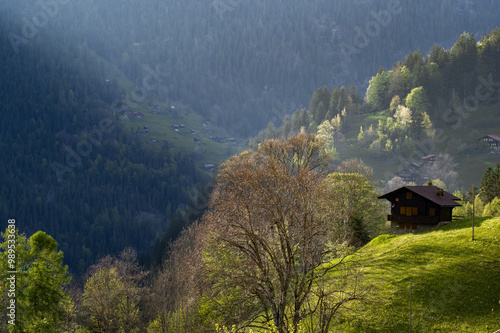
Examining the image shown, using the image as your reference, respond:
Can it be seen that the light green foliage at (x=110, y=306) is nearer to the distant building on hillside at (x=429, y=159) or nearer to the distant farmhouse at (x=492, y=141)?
the distant building on hillside at (x=429, y=159)

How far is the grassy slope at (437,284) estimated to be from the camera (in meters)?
32.5

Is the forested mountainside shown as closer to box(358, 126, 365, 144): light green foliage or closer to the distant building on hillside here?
box(358, 126, 365, 144): light green foliage

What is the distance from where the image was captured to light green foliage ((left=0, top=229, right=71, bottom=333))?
4297 centimetres

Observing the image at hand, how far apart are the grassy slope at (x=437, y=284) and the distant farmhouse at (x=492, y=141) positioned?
5176 inches

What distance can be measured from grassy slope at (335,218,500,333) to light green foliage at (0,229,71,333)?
31314 millimetres

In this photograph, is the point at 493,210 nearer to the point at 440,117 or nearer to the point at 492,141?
the point at 492,141

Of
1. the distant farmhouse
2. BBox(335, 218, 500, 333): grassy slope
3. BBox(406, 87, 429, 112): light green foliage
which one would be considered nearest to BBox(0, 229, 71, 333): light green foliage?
Answer: BBox(335, 218, 500, 333): grassy slope

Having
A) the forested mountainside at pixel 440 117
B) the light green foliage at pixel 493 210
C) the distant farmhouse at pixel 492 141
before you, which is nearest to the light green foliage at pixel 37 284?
the light green foliage at pixel 493 210

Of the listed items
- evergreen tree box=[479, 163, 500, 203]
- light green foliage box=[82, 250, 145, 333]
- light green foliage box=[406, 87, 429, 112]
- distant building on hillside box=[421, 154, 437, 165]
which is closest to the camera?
light green foliage box=[82, 250, 145, 333]

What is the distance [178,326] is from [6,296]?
25.7 metres

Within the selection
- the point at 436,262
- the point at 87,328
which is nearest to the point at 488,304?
the point at 436,262

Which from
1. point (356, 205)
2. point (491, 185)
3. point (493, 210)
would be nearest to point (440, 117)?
point (491, 185)

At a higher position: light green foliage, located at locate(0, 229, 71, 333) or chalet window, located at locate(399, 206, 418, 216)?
chalet window, located at locate(399, 206, 418, 216)

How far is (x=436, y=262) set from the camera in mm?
40281
